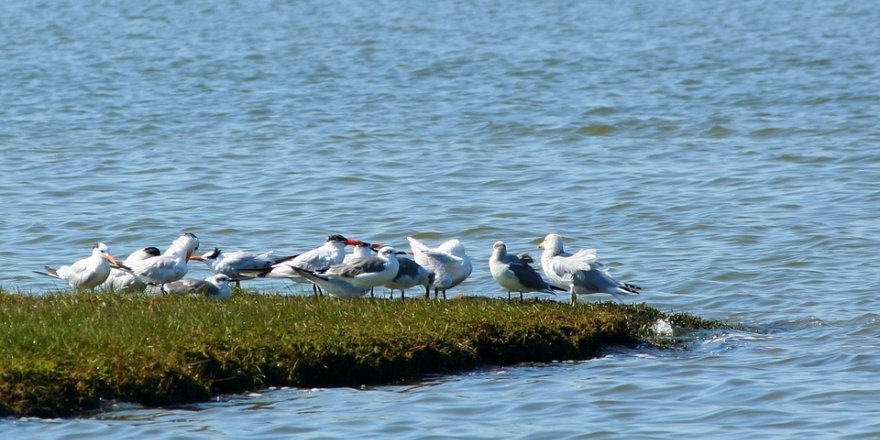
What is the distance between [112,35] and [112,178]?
30831 mm

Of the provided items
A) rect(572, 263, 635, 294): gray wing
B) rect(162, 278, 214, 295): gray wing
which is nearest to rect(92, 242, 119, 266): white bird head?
rect(162, 278, 214, 295): gray wing

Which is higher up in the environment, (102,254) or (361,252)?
(102,254)

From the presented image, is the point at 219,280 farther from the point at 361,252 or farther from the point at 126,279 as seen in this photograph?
the point at 361,252

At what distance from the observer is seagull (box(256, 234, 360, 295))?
1380cm

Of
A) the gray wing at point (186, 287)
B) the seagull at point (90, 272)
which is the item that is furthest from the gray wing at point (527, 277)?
the seagull at point (90, 272)

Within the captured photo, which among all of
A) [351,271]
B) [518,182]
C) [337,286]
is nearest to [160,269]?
[337,286]

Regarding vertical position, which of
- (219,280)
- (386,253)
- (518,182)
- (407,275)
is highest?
(386,253)

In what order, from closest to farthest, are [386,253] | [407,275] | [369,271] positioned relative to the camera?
[369,271], [386,253], [407,275]

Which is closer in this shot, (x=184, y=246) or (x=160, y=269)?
(x=160, y=269)

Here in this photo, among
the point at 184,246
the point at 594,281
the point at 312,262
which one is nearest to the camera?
the point at 594,281

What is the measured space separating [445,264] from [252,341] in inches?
130

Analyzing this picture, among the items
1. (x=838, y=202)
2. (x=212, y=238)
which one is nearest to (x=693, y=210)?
(x=838, y=202)

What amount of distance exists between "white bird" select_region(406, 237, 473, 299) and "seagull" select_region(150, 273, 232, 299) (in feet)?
6.19

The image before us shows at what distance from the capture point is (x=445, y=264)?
46.5 feet
